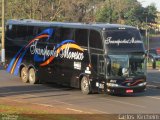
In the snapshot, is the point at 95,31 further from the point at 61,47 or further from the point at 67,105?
the point at 67,105

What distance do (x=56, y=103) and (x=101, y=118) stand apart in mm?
5093

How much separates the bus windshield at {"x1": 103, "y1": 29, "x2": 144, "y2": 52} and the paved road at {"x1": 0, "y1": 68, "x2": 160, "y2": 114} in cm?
237

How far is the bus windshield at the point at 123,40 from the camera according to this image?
2309 cm

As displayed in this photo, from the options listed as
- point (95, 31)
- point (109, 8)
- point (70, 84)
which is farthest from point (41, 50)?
point (109, 8)

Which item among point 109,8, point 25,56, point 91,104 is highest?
point 109,8

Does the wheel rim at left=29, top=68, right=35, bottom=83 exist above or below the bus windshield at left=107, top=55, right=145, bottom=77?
below

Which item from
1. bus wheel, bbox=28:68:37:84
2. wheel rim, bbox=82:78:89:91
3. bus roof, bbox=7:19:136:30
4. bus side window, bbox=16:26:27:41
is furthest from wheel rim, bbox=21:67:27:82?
wheel rim, bbox=82:78:89:91

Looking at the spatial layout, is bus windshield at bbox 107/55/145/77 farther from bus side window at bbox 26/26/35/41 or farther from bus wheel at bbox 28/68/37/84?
bus side window at bbox 26/26/35/41

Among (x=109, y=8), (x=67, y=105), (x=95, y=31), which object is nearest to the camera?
(x=67, y=105)

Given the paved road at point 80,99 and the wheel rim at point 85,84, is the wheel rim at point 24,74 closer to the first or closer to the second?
the paved road at point 80,99

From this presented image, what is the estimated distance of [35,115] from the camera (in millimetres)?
15633

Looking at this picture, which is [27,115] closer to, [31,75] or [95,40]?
[95,40]

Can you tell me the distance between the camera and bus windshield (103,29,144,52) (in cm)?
2309

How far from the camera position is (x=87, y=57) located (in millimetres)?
23984
